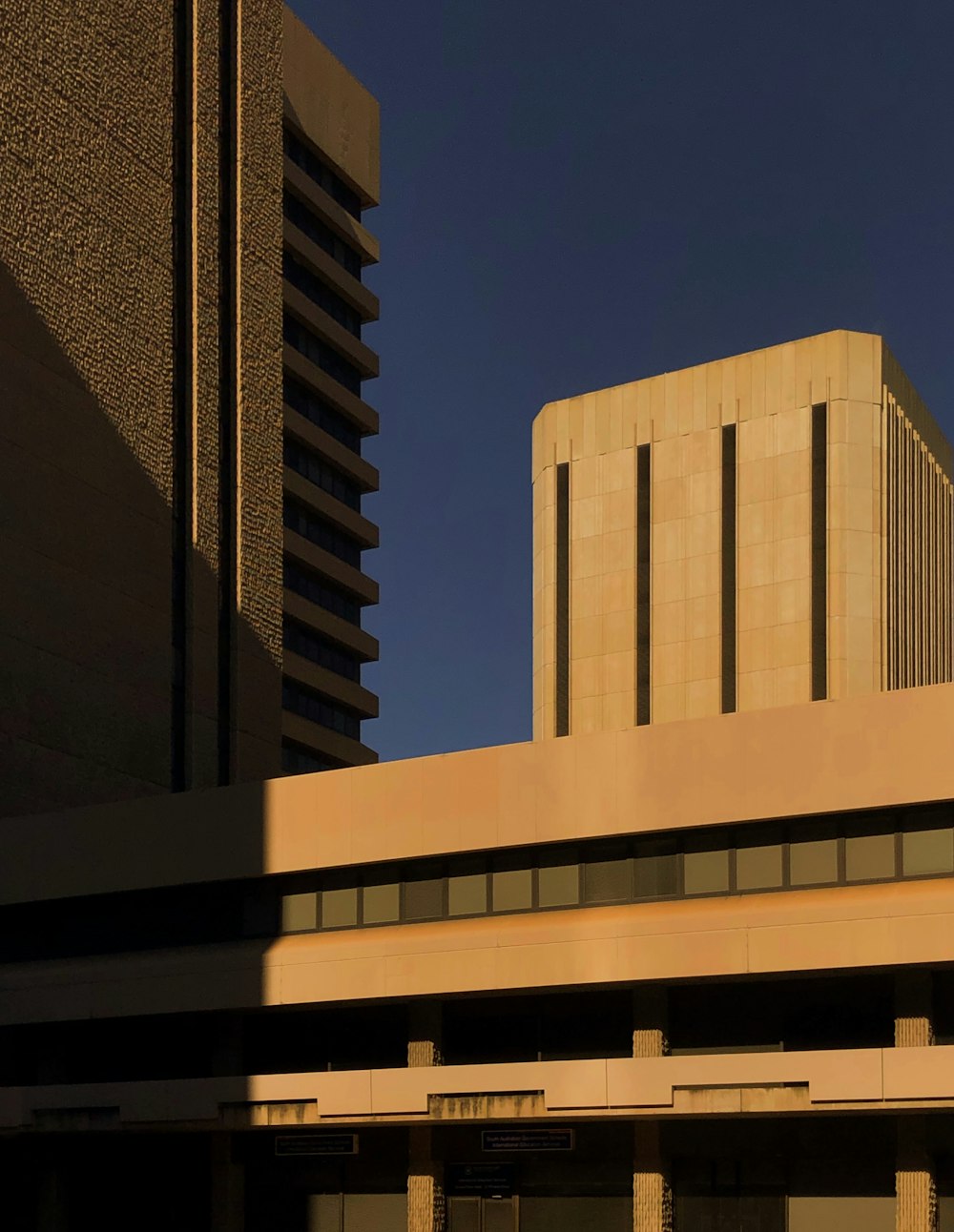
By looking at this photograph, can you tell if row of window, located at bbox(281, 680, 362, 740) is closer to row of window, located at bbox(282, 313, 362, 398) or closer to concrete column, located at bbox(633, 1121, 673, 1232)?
row of window, located at bbox(282, 313, 362, 398)

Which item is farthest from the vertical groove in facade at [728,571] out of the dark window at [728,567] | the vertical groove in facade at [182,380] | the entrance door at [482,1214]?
the entrance door at [482,1214]

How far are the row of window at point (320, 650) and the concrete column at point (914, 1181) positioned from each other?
42.3m

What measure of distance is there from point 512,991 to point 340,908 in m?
4.97

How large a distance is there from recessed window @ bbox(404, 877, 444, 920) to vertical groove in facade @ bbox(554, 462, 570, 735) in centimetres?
5916

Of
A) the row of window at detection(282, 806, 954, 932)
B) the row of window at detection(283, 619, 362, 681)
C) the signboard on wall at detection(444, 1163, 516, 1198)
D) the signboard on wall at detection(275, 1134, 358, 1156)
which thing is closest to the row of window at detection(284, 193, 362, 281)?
the row of window at detection(283, 619, 362, 681)

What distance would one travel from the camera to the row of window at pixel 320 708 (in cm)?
7369

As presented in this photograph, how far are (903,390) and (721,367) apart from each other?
10168 millimetres

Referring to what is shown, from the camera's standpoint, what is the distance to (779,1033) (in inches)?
1534

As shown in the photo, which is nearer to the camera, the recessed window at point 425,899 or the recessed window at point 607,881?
the recessed window at point 607,881

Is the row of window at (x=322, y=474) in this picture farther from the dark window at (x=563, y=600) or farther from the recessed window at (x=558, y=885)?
the recessed window at (x=558, y=885)

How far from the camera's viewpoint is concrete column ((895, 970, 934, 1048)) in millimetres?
35906

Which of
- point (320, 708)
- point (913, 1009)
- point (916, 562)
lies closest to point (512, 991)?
point (913, 1009)

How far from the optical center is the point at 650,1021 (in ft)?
127

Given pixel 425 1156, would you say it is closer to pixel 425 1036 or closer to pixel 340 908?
pixel 425 1036
